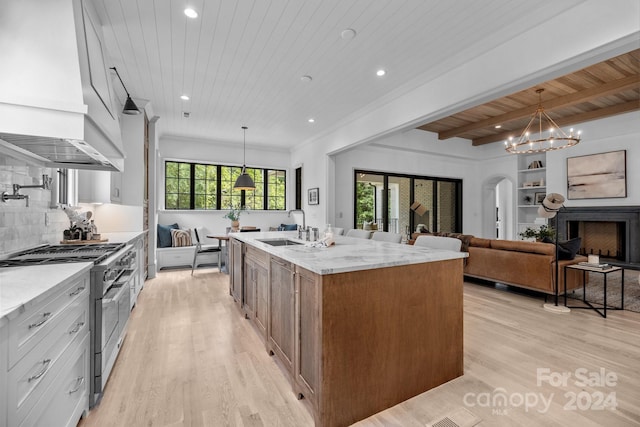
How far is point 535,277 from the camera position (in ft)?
12.0

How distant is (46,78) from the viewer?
59.6 inches

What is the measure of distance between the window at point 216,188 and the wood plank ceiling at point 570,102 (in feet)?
13.2

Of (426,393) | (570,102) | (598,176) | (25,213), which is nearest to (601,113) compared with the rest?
(598,176)

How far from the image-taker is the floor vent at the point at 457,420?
1.58 meters

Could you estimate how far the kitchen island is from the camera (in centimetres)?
153

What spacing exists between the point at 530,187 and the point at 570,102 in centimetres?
329

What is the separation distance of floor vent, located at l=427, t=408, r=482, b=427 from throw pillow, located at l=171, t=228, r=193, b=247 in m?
5.65

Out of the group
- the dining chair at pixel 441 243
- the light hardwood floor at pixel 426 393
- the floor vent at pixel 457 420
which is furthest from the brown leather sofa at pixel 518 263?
the floor vent at pixel 457 420

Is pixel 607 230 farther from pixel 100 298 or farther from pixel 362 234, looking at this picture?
pixel 100 298

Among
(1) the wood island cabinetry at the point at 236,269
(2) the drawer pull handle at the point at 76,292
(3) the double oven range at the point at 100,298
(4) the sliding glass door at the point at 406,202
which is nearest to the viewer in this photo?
(2) the drawer pull handle at the point at 76,292

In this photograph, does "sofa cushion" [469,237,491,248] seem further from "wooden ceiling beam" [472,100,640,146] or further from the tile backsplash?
the tile backsplash

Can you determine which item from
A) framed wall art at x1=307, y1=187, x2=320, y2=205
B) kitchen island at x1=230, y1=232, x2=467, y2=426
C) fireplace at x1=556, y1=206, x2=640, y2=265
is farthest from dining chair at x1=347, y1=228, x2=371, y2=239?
fireplace at x1=556, y1=206, x2=640, y2=265

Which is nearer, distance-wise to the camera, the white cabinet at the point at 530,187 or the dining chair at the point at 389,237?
the dining chair at the point at 389,237

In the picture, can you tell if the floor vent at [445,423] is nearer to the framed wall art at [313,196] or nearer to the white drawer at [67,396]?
the white drawer at [67,396]
